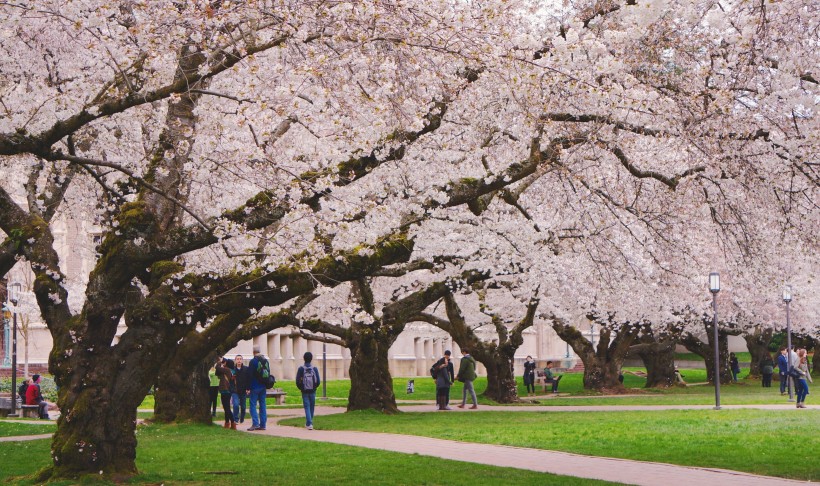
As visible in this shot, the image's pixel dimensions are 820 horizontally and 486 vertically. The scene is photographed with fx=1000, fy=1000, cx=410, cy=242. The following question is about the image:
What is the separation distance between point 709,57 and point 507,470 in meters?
5.54

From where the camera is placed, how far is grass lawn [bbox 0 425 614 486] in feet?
38.8

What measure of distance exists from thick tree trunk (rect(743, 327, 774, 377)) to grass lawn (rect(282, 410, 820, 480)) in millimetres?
24819

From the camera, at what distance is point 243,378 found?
21234 millimetres

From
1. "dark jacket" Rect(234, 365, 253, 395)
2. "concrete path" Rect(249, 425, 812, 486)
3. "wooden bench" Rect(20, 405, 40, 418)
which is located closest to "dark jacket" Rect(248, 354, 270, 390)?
"dark jacket" Rect(234, 365, 253, 395)

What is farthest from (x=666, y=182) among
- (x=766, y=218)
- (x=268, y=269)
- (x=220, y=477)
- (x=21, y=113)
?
(x=21, y=113)

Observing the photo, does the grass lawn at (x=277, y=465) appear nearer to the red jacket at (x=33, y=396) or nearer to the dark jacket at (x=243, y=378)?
the dark jacket at (x=243, y=378)

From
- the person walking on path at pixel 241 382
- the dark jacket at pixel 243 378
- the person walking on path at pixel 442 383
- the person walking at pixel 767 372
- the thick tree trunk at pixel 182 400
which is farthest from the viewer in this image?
the person walking at pixel 767 372

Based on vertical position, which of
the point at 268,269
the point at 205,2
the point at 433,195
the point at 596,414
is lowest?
the point at 596,414

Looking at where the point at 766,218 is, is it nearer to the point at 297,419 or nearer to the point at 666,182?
the point at 666,182

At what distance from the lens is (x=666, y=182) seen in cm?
1277

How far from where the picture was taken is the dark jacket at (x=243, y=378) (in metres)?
20.8

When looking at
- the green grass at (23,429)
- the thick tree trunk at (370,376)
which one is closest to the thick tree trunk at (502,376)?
the thick tree trunk at (370,376)

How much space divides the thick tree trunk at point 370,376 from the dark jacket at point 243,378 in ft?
14.2

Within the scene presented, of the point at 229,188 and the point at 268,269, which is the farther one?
the point at 229,188
